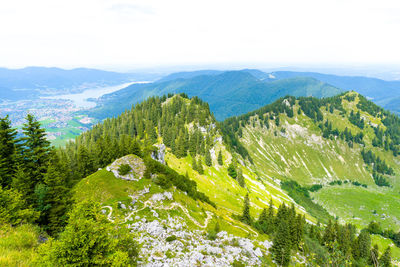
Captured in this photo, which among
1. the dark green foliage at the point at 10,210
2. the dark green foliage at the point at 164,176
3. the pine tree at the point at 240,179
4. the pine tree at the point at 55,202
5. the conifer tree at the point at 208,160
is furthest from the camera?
the pine tree at the point at 240,179

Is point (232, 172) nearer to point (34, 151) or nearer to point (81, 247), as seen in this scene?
point (34, 151)

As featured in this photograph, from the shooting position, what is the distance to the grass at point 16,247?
13766mm

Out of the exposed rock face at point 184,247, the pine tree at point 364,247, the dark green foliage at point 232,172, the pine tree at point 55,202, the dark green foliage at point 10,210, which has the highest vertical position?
the dark green foliage at point 10,210

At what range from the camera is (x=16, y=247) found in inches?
648

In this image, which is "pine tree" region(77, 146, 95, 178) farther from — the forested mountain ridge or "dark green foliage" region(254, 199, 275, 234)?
"dark green foliage" region(254, 199, 275, 234)

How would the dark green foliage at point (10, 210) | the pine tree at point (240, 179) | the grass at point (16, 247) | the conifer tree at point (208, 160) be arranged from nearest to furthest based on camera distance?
the grass at point (16, 247), the dark green foliage at point (10, 210), the conifer tree at point (208, 160), the pine tree at point (240, 179)

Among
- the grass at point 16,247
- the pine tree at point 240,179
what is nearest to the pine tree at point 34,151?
the grass at point 16,247

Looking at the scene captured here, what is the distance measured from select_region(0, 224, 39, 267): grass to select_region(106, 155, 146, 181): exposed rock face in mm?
31034

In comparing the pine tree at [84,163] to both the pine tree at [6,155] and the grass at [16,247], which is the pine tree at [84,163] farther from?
the grass at [16,247]

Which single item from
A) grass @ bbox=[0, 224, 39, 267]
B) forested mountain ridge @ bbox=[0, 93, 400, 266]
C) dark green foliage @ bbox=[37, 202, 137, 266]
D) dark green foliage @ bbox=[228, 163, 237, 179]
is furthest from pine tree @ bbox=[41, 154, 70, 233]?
dark green foliage @ bbox=[228, 163, 237, 179]

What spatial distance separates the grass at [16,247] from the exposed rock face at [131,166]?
102 feet

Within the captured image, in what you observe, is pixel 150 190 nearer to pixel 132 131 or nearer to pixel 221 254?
pixel 221 254

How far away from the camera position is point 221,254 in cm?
3575

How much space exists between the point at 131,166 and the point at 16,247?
130ft
